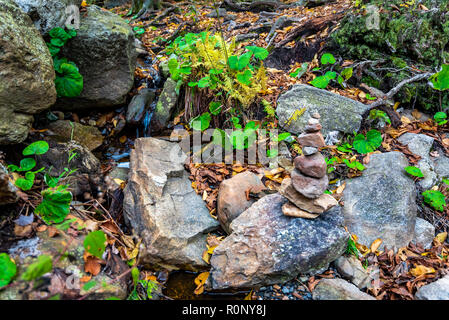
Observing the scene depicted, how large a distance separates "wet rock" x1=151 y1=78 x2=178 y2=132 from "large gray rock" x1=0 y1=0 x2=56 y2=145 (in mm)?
1519

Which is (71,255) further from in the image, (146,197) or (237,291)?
(237,291)

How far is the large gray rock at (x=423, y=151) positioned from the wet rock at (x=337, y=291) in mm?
1619

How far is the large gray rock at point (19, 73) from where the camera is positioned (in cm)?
265

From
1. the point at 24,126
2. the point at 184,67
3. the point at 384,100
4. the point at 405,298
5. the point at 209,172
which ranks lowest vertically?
the point at 405,298

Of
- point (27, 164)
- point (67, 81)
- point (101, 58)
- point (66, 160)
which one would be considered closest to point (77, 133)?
point (67, 81)

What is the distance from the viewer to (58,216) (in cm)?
258

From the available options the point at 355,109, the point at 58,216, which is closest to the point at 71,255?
the point at 58,216

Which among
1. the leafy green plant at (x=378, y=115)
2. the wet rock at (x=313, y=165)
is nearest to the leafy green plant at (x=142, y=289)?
the wet rock at (x=313, y=165)

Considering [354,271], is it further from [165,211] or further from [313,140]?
[165,211]

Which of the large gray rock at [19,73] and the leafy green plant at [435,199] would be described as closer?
the large gray rock at [19,73]

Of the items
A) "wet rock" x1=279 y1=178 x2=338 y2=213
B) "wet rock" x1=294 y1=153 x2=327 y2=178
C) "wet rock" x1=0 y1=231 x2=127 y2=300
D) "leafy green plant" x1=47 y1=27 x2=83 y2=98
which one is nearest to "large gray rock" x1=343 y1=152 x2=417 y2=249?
"wet rock" x1=279 y1=178 x2=338 y2=213

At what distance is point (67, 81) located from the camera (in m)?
3.62

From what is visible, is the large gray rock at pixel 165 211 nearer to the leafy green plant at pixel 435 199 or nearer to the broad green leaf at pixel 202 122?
the broad green leaf at pixel 202 122

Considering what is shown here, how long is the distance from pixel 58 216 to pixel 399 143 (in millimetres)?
3945
